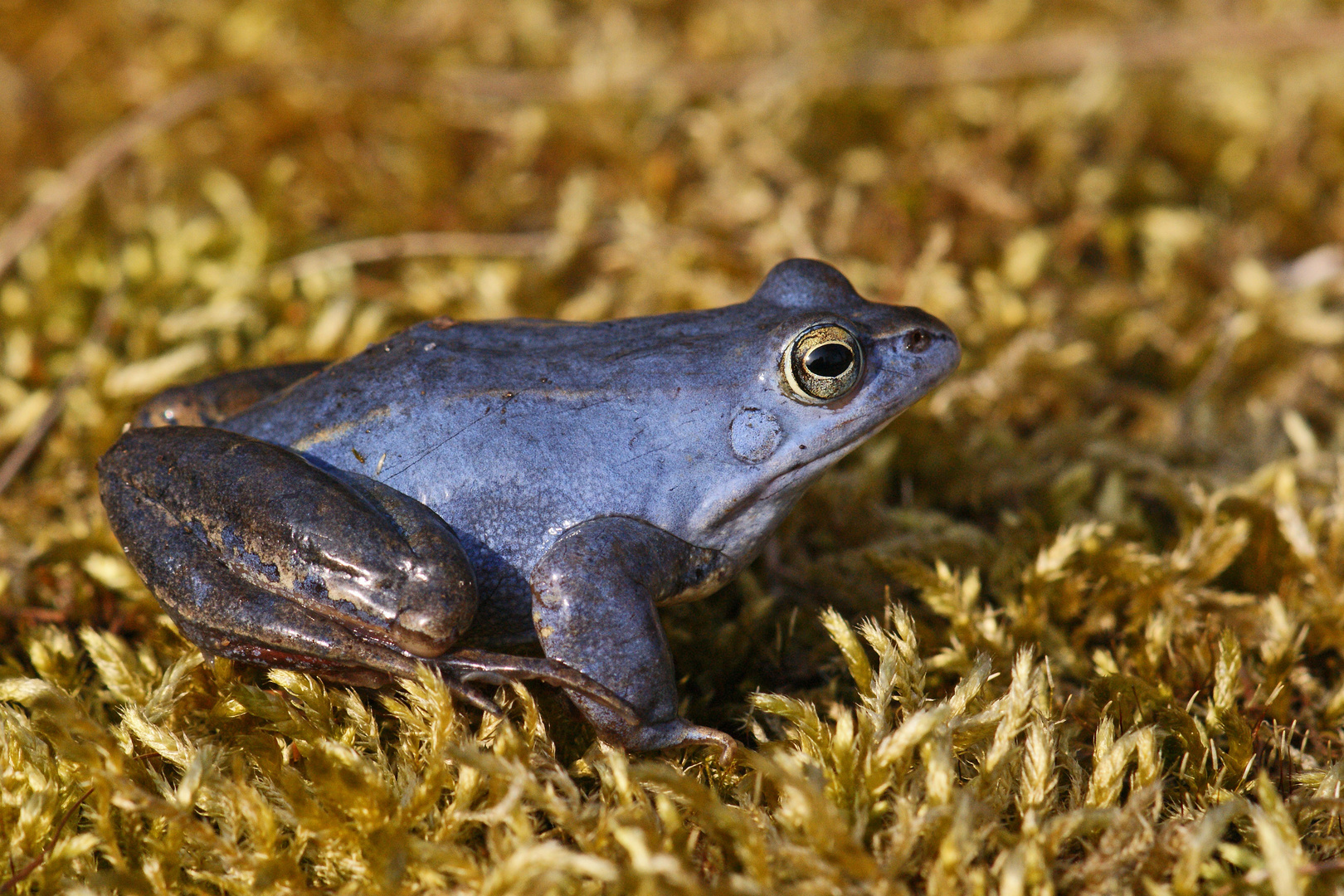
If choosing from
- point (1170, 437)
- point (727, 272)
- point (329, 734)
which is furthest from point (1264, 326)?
point (329, 734)

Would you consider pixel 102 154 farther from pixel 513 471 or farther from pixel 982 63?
pixel 982 63

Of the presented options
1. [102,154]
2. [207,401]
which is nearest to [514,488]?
[207,401]

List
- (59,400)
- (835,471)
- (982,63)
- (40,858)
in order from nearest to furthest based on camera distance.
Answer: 1. (40,858)
2. (835,471)
3. (59,400)
4. (982,63)

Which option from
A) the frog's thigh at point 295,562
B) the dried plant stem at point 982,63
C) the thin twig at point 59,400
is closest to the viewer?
the frog's thigh at point 295,562

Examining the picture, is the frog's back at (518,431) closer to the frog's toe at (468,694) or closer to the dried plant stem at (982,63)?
the frog's toe at (468,694)

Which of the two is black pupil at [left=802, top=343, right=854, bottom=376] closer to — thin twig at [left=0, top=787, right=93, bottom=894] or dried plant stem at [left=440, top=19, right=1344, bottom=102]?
thin twig at [left=0, top=787, right=93, bottom=894]

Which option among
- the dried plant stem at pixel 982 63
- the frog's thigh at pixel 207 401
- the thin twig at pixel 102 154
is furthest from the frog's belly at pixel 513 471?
the dried plant stem at pixel 982 63
